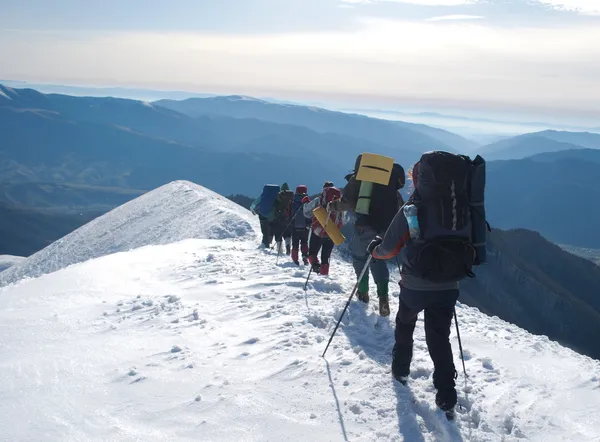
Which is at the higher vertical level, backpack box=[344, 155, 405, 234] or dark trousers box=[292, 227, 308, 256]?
backpack box=[344, 155, 405, 234]

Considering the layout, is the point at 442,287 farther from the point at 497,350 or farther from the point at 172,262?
the point at 172,262

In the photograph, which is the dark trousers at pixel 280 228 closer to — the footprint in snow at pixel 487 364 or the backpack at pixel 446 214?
the footprint in snow at pixel 487 364

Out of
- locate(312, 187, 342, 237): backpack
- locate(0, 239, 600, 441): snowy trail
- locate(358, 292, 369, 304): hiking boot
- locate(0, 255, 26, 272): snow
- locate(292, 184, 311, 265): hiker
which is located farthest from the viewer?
locate(0, 255, 26, 272): snow

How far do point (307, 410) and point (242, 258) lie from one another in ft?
35.6

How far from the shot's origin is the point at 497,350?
8164mm

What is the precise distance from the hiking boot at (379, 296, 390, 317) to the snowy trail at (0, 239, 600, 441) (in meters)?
0.35

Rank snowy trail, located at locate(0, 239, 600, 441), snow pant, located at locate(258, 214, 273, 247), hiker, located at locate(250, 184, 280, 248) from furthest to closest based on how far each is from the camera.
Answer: snow pant, located at locate(258, 214, 273, 247) < hiker, located at locate(250, 184, 280, 248) < snowy trail, located at locate(0, 239, 600, 441)

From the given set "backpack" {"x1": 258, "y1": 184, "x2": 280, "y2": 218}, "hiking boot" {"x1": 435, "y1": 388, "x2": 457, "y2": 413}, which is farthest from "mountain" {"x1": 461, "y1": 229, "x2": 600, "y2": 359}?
"hiking boot" {"x1": 435, "y1": 388, "x2": 457, "y2": 413}

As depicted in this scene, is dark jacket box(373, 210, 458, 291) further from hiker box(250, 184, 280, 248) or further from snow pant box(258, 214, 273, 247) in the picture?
snow pant box(258, 214, 273, 247)

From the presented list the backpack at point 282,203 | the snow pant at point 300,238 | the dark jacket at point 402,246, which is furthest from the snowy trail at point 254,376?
the backpack at point 282,203

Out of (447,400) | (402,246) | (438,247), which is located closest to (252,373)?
(447,400)

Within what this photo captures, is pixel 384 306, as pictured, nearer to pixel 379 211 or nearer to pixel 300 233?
pixel 379 211

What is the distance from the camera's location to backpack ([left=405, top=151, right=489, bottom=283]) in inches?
212

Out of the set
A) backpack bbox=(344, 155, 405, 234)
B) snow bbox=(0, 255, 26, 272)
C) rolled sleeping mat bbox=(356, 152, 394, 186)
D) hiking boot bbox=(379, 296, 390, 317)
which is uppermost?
rolled sleeping mat bbox=(356, 152, 394, 186)
